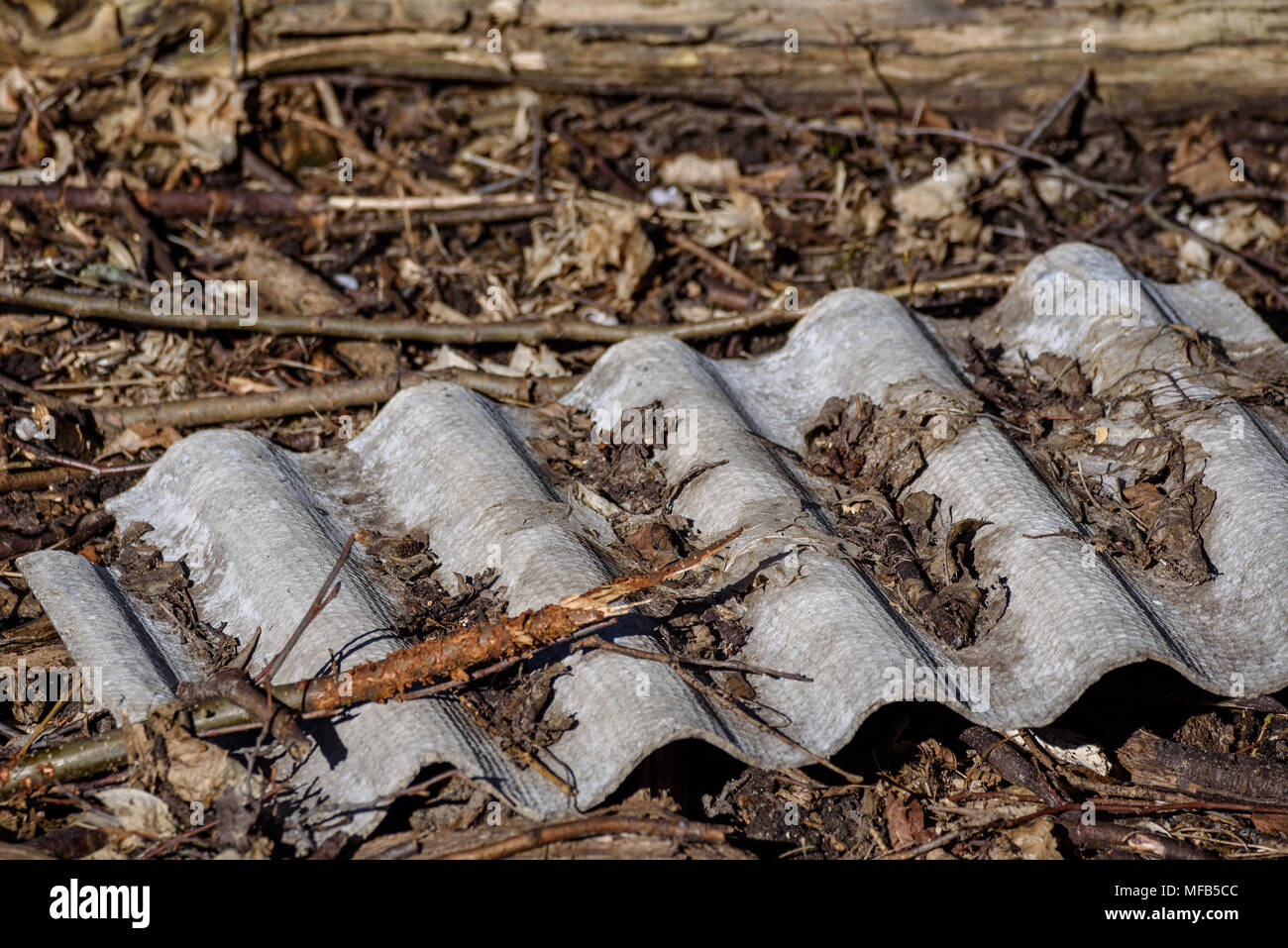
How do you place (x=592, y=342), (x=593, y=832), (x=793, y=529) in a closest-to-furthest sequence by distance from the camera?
(x=593, y=832)
(x=793, y=529)
(x=592, y=342)

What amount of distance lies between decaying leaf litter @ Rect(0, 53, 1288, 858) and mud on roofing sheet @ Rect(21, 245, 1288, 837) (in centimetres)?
3

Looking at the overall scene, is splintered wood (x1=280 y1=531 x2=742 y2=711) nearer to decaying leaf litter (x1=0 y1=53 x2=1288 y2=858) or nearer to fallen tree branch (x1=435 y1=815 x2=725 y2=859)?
decaying leaf litter (x1=0 y1=53 x2=1288 y2=858)

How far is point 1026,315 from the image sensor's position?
13.6 ft

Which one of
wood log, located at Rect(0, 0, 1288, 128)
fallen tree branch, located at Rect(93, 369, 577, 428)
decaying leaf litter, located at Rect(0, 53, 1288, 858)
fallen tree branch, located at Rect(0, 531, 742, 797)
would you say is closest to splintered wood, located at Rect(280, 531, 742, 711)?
fallen tree branch, located at Rect(0, 531, 742, 797)

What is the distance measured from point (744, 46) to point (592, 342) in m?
2.04

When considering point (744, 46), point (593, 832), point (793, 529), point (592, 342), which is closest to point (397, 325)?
point (592, 342)

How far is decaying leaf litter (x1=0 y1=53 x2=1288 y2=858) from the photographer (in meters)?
2.83

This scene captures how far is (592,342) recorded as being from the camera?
468 cm

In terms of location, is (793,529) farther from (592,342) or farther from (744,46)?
(744,46)

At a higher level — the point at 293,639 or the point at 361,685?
the point at 293,639
